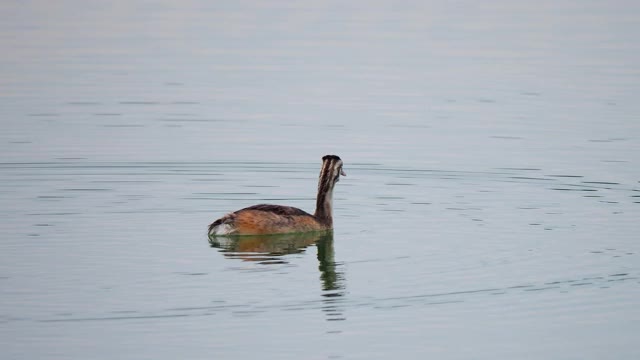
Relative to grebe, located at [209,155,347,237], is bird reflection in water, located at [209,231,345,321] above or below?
below

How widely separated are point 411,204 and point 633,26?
18.9 metres

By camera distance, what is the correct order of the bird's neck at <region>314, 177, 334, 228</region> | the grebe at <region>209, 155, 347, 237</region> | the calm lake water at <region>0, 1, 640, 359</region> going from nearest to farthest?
the calm lake water at <region>0, 1, 640, 359</region>, the grebe at <region>209, 155, 347, 237</region>, the bird's neck at <region>314, 177, 334, 228</region>

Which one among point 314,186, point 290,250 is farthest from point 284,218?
point 314,186

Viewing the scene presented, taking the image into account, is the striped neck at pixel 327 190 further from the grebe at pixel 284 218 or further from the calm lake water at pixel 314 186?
the calm lake water at pixel 314 186

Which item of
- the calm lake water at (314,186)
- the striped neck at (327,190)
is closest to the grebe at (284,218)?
the striped neck at (327,190)

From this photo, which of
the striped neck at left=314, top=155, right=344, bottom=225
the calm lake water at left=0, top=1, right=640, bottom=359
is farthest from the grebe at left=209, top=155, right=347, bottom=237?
the calm lake water at left=0, top=1, right=640, bottom=359

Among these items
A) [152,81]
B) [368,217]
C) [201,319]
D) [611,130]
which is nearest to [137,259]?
[201,319]

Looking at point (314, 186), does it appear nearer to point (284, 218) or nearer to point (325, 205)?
point (325, 205)

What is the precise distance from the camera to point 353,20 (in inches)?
1553

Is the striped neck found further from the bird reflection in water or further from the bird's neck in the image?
the bird reflection in water

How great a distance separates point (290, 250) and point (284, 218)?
63 cm

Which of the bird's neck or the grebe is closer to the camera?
the grebe

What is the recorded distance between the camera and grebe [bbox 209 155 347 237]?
1677 centimetres

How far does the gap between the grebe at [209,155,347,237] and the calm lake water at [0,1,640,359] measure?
0.22 meters
